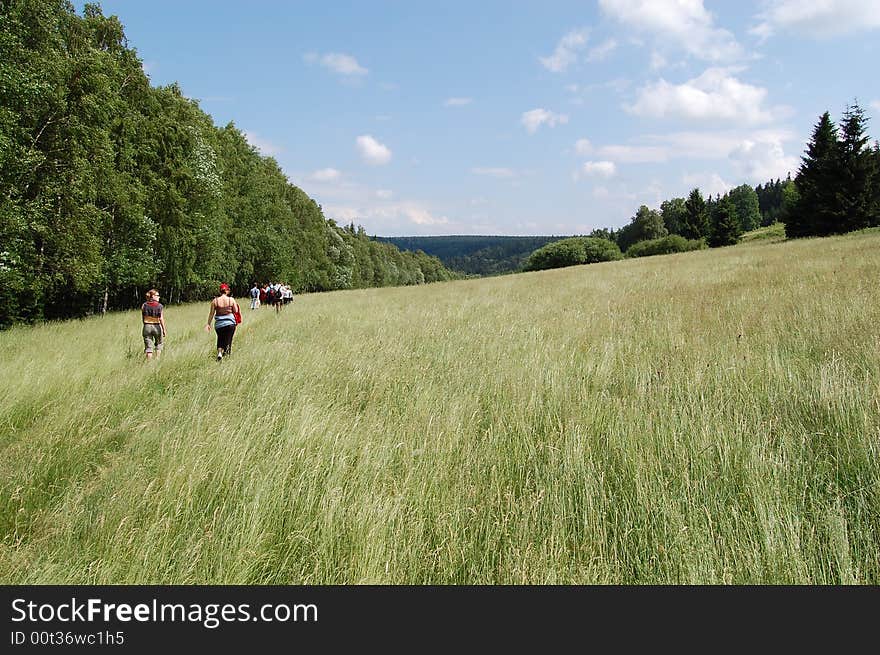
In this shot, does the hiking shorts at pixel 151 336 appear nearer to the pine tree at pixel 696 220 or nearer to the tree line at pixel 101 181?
the tree line at pixel 101 181

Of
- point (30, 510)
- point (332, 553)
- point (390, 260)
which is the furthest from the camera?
point (390, 260)

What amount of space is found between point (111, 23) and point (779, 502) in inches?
1262

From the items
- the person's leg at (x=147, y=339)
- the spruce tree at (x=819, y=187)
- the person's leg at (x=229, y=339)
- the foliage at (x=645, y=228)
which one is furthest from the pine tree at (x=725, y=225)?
the person's leg at (x=147, y=339)

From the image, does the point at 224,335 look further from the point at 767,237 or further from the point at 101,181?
the point at 767,237

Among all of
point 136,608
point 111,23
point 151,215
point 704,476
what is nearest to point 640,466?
point 704,476

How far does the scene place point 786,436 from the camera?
A: 3.25 metres

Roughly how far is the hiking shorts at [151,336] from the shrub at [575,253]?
83.2 metres

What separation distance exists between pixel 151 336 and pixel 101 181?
44.6 ft

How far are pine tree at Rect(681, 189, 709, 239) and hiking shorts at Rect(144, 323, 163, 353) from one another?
256 feet

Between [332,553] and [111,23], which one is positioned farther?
[111,23]

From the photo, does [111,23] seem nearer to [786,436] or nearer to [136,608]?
[136,608]

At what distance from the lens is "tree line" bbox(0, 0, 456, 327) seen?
47.9 feet

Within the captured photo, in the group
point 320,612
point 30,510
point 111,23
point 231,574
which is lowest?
point 320,612

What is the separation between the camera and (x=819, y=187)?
3669 cm
